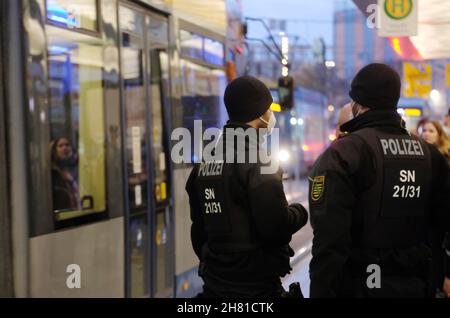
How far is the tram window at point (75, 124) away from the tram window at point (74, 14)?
0.06 m

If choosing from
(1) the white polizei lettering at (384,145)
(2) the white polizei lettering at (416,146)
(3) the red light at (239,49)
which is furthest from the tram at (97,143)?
(2) the white polizei lettering at (416,146)

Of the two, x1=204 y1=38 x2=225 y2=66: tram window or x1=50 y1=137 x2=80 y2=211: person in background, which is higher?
x1=204 y1=38 x2=225 y2=66: tram window

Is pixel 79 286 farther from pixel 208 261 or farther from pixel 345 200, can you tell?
pixel 345 200

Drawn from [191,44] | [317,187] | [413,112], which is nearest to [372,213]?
[317,187]

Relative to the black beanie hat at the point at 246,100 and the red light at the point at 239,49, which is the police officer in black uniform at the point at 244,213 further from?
the red light at the point at 239,49

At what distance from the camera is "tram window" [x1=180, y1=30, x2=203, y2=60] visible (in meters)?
6.01

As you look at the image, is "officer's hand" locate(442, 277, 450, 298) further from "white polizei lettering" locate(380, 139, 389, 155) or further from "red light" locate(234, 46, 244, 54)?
"red light" locate(234, 46, 244, 54)

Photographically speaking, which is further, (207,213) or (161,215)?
(161,215)

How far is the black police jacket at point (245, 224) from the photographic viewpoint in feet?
9.66

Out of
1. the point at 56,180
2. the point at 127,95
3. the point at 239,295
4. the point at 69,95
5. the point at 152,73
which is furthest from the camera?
the point at 152,73

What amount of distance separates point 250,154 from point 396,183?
66 centimetres

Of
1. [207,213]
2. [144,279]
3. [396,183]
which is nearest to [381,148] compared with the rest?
[396,183]

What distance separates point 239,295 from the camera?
3.00 meters

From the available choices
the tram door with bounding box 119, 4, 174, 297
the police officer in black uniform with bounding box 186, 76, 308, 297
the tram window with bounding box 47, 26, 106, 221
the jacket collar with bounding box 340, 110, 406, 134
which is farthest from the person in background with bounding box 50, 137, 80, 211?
the jacket collar with bounding box 340, 110, 406, 134
